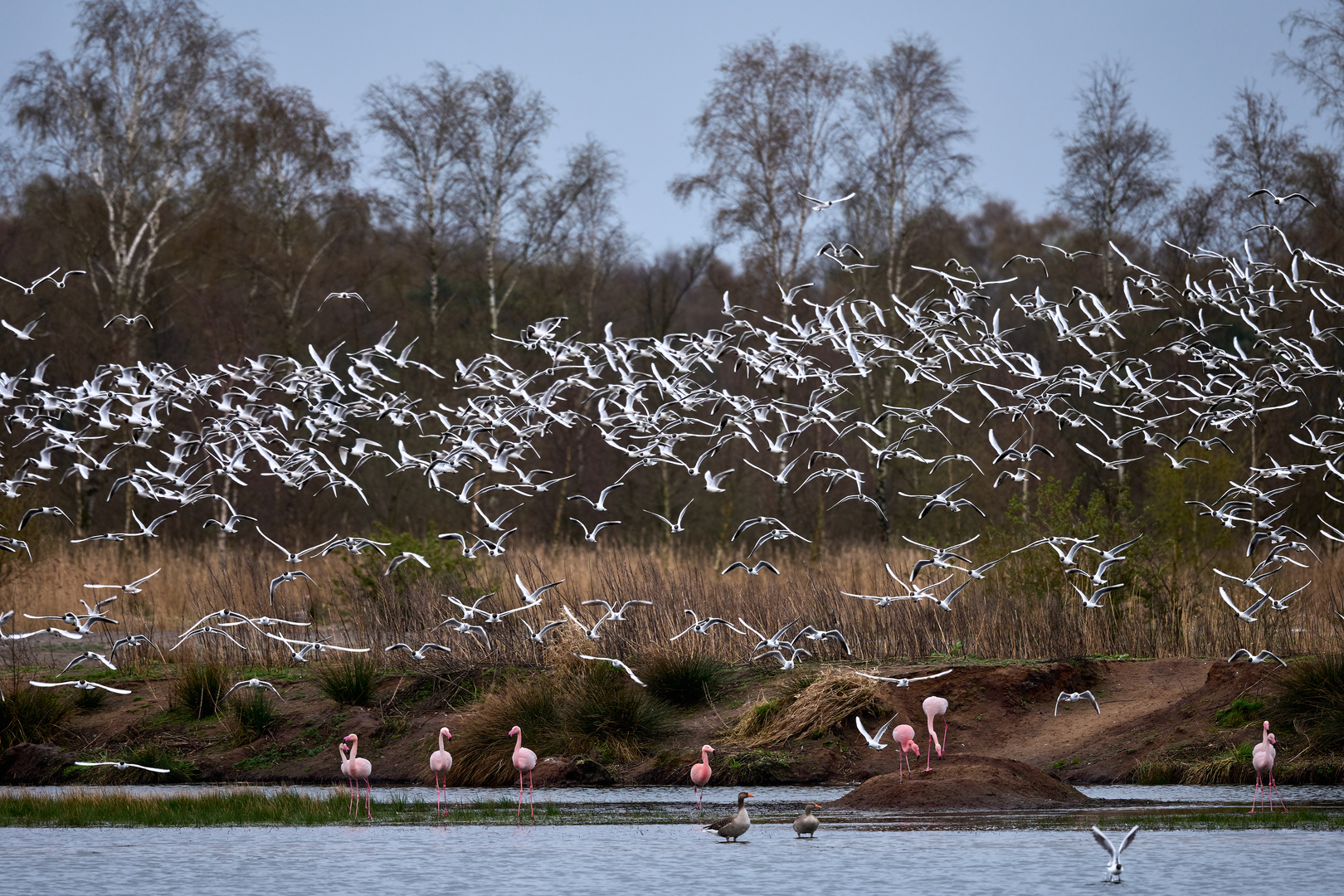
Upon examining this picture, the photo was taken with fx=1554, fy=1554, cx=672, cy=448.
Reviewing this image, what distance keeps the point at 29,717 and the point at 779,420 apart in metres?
26.7

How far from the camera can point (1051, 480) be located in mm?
21703

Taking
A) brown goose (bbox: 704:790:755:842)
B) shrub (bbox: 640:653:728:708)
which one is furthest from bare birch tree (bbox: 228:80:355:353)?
brown goose (bbox: 704:790:755:842)

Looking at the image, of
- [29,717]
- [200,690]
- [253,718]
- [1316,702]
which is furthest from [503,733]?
[1316,702]

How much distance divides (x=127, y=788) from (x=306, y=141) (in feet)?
85.3

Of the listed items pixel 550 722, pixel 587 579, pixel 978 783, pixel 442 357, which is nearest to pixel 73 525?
pixel 442 357

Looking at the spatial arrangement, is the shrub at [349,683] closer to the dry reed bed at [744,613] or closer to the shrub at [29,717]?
the dry reed bed at [744,613]

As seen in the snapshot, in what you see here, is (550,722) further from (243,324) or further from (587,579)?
(243,324)

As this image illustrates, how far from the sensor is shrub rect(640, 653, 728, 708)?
66.4 feet

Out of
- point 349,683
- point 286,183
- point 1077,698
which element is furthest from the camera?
point 286,183

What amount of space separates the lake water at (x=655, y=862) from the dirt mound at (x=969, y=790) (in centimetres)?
127

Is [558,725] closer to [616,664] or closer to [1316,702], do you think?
[616,664]

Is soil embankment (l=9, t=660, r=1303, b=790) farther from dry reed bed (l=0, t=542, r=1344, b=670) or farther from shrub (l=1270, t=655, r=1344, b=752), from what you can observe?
dry reed bed (l=0, t=542, r=1344, b=670)

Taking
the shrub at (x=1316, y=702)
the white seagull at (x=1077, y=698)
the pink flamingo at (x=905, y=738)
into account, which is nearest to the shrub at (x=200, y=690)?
the pink flamingo at (x=905, y=738)

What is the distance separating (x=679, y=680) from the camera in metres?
20.3
